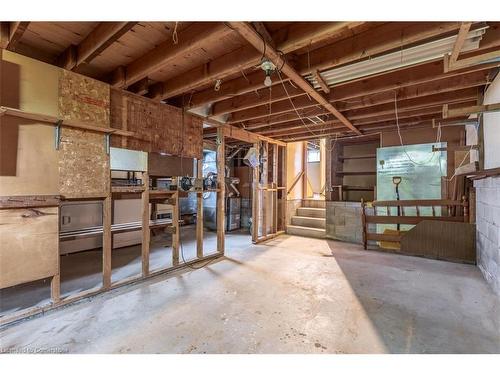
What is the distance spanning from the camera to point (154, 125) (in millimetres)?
3037

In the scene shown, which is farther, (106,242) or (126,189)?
(126,189)

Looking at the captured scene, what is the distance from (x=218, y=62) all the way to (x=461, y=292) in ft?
11.5

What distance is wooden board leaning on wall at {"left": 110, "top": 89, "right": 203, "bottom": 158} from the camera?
2.71 meters

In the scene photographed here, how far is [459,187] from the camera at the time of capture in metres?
3.93

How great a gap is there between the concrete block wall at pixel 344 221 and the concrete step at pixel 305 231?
164 millimetres

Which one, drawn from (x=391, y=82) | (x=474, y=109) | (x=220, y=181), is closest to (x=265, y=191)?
(x=220, y=181)

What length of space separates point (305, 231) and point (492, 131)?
367 cm

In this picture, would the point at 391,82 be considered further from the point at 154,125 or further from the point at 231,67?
the point at 154,125

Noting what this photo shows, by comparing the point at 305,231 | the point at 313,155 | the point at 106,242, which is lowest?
the point at 305,231

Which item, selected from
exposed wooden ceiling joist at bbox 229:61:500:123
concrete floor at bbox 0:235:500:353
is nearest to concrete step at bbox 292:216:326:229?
concrete floor at bbox 0:235:500:353

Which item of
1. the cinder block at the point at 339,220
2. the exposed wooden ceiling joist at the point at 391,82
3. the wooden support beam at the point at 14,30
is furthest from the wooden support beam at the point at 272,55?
the cinder block at the point at 339,220

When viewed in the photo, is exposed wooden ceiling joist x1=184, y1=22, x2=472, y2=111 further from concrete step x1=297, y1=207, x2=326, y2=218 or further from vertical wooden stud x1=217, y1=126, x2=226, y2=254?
concrete step x1=297, y1=207, x2=326, y2=218

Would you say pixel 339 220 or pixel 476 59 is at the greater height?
pixel 476 59

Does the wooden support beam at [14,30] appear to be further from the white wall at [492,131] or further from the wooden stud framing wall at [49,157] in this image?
the white wall at [492,131]
